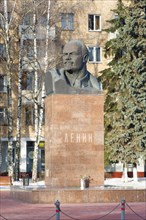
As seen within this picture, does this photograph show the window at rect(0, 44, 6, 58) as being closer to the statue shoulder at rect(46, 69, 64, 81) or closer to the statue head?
the statue head

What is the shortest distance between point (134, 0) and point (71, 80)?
1936 centimetres

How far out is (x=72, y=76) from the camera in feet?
78.9

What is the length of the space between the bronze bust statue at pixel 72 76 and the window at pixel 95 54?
2762cm

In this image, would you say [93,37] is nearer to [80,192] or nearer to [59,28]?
[59,28]

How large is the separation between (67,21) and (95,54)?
142 inches

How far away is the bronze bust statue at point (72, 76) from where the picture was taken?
23.5 m

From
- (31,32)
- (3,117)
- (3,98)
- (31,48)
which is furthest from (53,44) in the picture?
(3,117)

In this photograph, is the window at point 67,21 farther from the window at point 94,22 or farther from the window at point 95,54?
the window at point 95,54

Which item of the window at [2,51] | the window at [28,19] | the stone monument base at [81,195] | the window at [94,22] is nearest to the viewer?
the stone monument base at [81,195]

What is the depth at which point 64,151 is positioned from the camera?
23188 millimetres

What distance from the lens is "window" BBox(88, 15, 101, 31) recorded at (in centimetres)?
5222

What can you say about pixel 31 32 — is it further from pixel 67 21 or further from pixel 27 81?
pixel 67 21

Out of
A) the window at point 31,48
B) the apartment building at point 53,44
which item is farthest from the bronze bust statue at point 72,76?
the apartment building at point 53,44

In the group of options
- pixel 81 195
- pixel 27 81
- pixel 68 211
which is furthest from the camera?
pixel 27 81
